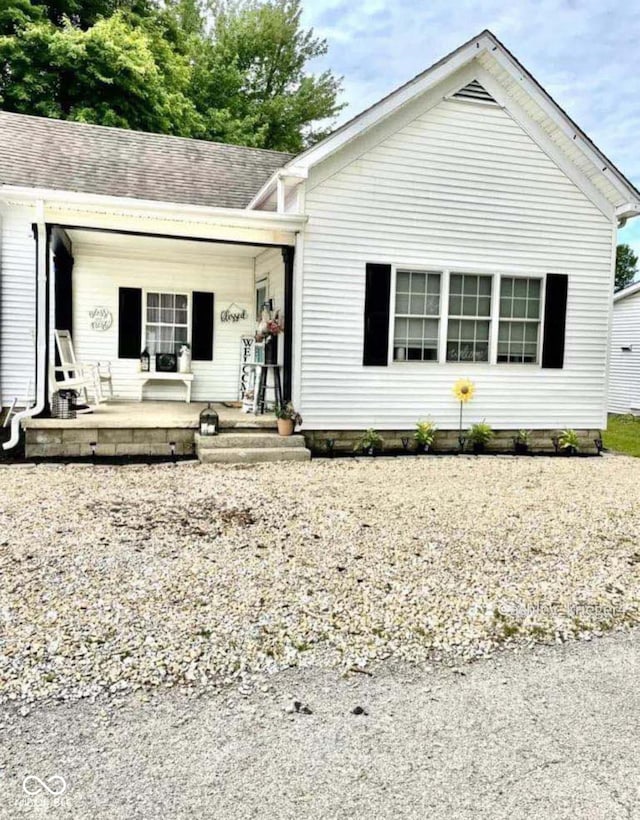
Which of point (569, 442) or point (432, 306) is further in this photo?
point (569, 442)

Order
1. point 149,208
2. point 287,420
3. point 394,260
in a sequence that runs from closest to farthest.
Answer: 1. point 149,208
2. point 287,420
3. point 394,260

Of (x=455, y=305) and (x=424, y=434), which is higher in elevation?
(x=455, y=305)

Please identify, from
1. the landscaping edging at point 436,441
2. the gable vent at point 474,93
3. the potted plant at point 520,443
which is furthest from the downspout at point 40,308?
the potted plant at point 520,443

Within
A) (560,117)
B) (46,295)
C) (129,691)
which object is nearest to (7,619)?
(129,691)

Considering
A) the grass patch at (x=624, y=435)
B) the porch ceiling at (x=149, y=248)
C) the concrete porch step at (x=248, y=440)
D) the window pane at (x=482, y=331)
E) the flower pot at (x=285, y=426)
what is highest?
the porch ceiling at (x=149, y=248)

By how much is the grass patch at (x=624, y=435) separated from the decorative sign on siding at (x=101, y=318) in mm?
8426

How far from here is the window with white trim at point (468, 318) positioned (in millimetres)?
8414

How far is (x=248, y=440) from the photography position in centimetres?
745

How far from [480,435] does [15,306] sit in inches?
277

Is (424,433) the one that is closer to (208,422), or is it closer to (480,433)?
(480,433)

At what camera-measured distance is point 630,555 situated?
4.40 meters

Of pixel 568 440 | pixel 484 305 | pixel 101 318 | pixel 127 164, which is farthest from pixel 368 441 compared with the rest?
pixel 127 164

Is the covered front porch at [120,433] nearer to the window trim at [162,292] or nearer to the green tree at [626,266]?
the window trim at [162,292]

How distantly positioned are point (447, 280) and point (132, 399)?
17.1 ft
